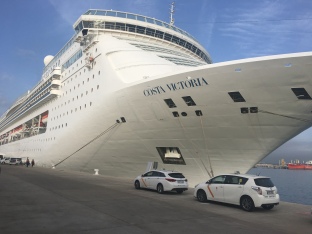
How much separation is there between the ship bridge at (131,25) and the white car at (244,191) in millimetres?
17255

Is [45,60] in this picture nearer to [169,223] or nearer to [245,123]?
[245,123]

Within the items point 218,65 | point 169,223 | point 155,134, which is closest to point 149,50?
point 155,134

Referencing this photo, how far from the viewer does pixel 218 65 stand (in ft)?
40.3

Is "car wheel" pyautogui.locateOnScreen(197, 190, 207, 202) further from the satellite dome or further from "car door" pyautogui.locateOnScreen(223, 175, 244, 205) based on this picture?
the satellite dome

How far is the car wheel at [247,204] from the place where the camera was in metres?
9.38

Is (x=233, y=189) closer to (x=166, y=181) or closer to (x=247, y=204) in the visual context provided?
(x=247, y=204)

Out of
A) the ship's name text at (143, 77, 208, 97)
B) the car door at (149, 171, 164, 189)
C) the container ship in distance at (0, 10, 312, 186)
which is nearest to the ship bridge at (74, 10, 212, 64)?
the container ship in distance at (0, 10, 312, 186)

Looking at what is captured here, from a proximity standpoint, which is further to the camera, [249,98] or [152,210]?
[249,98]

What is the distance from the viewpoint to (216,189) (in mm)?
10617

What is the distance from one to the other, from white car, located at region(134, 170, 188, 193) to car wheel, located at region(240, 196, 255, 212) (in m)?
3.85

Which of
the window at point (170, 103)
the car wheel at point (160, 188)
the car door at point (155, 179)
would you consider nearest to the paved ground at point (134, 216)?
the car wheel at point (160, 188)

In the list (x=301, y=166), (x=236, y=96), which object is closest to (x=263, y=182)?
(x=236, y=96)

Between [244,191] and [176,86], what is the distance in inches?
241

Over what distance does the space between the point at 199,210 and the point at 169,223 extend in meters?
2.28
